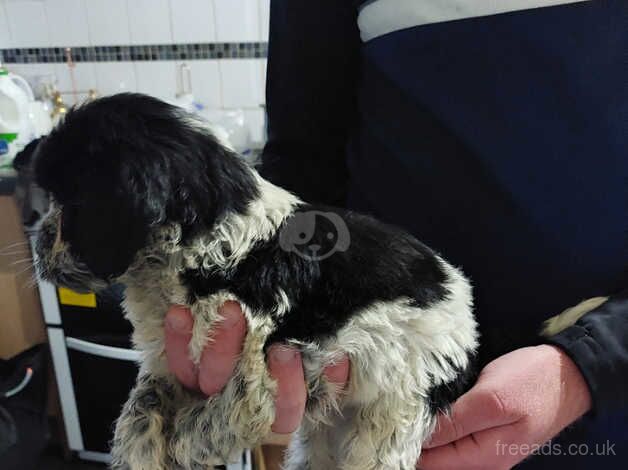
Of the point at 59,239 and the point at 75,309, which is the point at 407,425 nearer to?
the point at 59,239

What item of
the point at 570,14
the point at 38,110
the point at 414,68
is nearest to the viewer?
the point at 570,14

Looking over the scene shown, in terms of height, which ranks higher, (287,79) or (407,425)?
(287,79)

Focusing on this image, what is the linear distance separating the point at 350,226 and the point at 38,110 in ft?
6.71

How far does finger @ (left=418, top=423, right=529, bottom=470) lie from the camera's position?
57 cm

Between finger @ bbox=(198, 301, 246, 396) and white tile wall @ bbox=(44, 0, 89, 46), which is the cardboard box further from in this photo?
finger @ bbox=(198, 301, 246, 396)

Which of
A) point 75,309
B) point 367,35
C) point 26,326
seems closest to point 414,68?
point 367,35

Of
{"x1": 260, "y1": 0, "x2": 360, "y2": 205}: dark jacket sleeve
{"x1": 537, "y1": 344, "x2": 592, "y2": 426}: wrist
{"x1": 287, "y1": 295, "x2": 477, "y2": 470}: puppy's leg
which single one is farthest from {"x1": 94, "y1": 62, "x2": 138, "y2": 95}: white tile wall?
{"x1": 537, "y1": 344, "x2": 592, "y2": 426}: wrist

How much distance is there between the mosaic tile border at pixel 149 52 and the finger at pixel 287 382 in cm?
201

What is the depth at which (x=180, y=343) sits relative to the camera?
0.60 m

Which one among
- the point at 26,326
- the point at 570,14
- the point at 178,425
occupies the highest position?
the point at 570,14

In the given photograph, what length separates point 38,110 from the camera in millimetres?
2164

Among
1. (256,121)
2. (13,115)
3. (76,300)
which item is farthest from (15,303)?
(256,121)

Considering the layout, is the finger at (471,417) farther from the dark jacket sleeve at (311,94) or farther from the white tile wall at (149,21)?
the white tile wall at (149,21)

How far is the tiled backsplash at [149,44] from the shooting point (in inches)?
91.3
